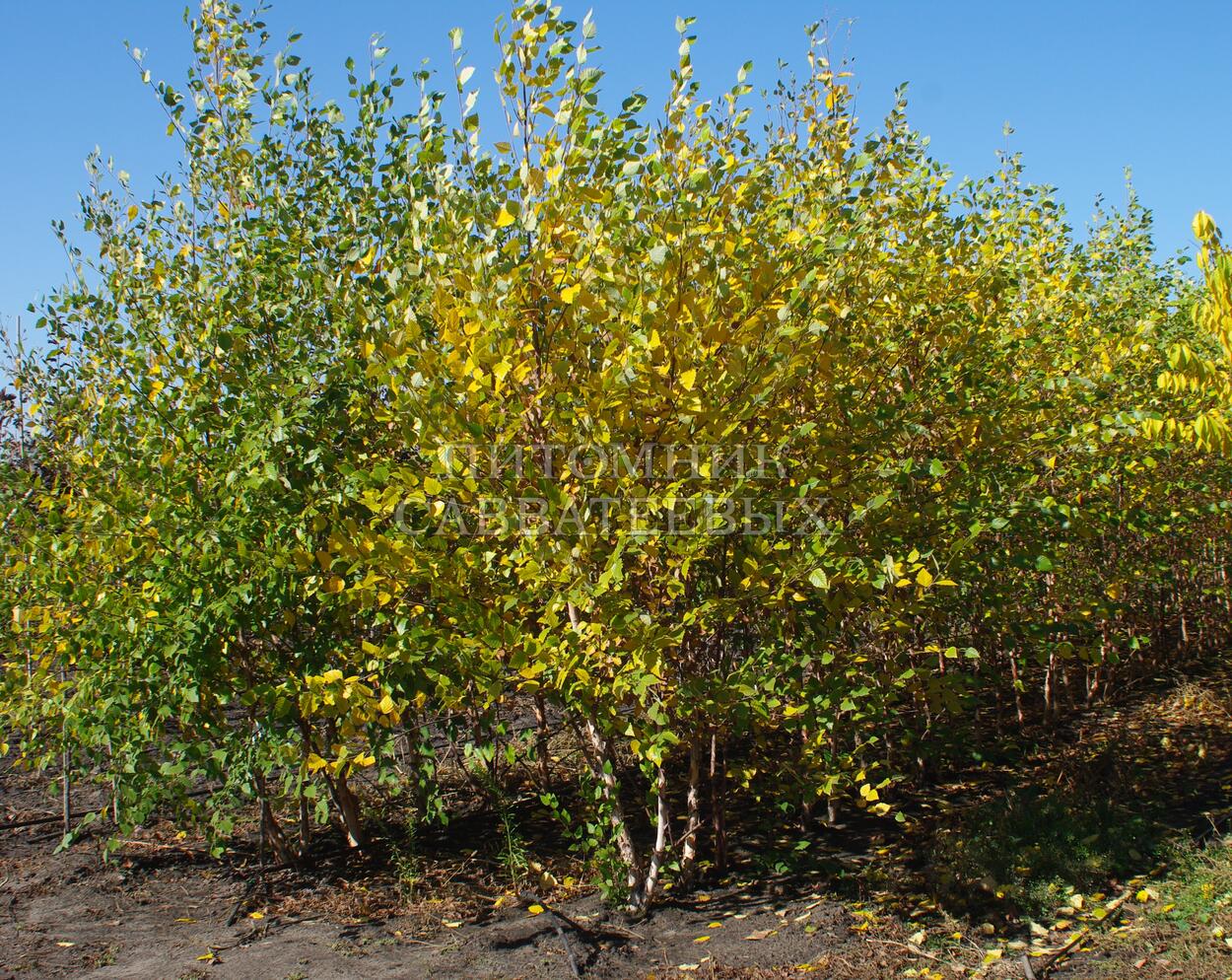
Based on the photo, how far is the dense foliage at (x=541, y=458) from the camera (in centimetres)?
282

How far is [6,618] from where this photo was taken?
434cm

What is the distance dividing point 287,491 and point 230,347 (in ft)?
1.82

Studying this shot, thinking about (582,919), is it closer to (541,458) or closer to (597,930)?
(597,930)

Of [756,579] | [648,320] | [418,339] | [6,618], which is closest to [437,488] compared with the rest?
[418,339]

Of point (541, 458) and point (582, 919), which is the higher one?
point (541, 458)

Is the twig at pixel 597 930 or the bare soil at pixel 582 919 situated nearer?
the bare soil at pixel 582 919

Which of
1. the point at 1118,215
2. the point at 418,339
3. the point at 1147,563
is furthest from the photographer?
the point at 1118,215

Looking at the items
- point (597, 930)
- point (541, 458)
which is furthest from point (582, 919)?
point (541, 458)

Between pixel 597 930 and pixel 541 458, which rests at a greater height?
pixel 541 458

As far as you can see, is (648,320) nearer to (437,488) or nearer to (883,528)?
(437,488)

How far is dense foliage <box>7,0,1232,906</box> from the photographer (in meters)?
2.82

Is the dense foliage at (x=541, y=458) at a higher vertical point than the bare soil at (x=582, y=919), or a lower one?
higher

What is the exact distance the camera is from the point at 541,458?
10.2 feet

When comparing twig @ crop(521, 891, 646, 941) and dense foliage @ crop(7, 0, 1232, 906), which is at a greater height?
dense foliage @ crop(7, 0, 1232, 906)
